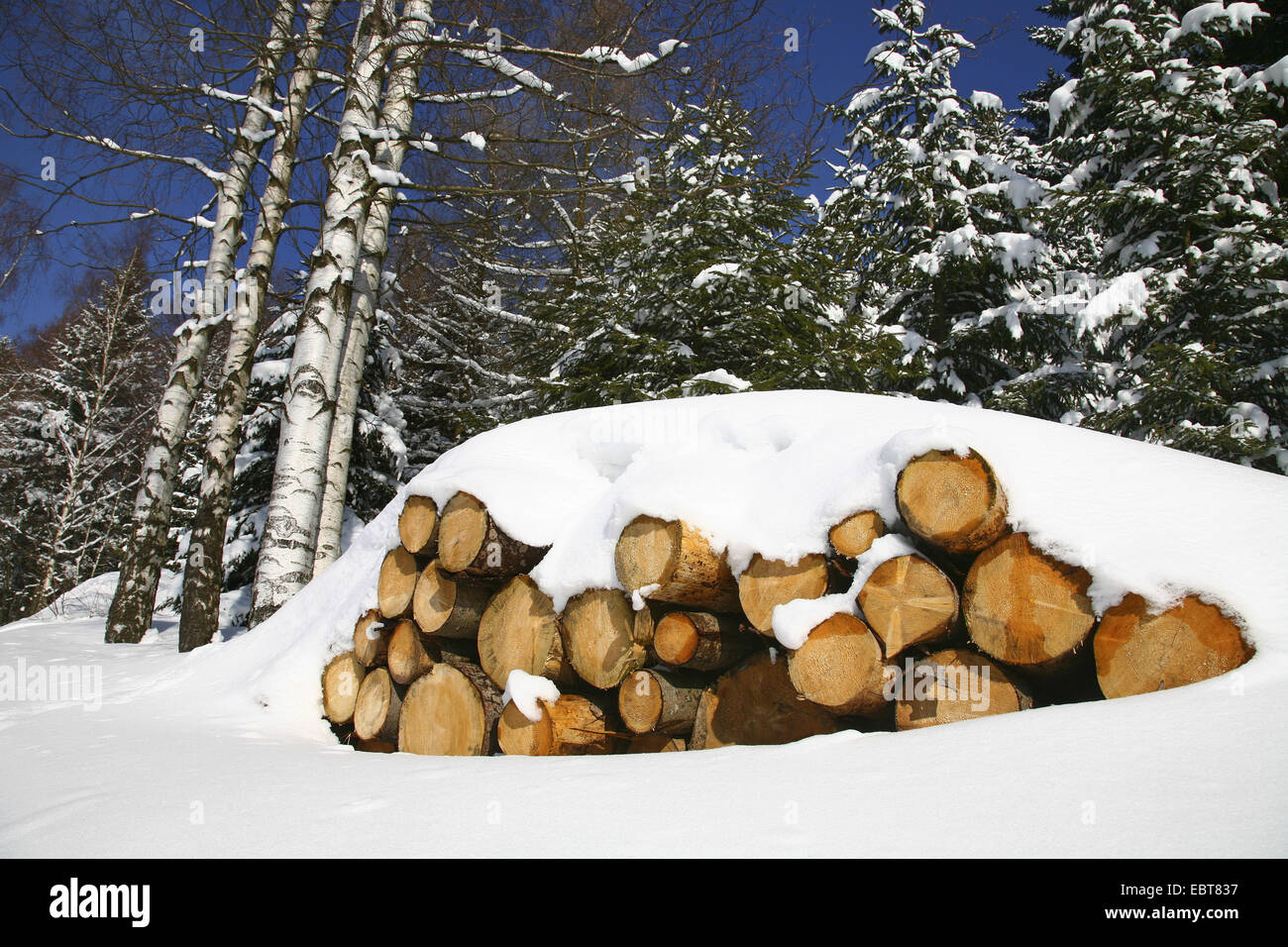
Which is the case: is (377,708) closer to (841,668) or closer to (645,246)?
(841,668)

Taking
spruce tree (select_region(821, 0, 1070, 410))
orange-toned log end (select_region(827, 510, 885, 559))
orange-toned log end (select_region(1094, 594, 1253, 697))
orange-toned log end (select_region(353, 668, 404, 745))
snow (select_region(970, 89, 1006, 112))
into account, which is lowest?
orange-toned log end (select_region(353, 668, 404, 745))

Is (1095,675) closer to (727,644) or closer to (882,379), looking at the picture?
(727,644)

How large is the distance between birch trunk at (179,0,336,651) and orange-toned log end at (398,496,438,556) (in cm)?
381

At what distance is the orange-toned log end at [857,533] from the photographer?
2.05 m

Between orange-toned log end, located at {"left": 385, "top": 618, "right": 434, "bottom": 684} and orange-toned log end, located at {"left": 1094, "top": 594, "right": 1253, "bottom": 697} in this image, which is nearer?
orange-toned log end, located at {"left": 1094, "top": 594, "right": 1253, "bottom": 697}

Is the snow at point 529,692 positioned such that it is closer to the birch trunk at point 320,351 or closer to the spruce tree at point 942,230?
the birch trunk at point 320,351

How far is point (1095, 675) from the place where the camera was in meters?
1.84

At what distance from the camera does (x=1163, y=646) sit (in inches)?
65.4

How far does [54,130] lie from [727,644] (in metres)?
7.32

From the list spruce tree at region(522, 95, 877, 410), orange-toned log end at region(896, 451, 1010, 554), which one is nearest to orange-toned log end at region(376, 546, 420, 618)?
orange-toned log end at region(896, 451, 1010, 554)

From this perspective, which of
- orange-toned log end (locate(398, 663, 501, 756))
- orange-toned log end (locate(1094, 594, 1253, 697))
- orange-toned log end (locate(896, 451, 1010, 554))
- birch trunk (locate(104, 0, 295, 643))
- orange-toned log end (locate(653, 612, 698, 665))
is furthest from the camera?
birch trunk (locate(104, 0, 295, 643))

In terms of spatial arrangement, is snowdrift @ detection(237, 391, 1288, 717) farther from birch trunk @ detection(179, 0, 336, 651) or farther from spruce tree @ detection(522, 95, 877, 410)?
birch trunk @ detection(179, 0, 336, 651)

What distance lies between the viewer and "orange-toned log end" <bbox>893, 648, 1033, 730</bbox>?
1892 mm

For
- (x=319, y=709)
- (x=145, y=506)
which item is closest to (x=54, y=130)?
(x=145, y=506)
